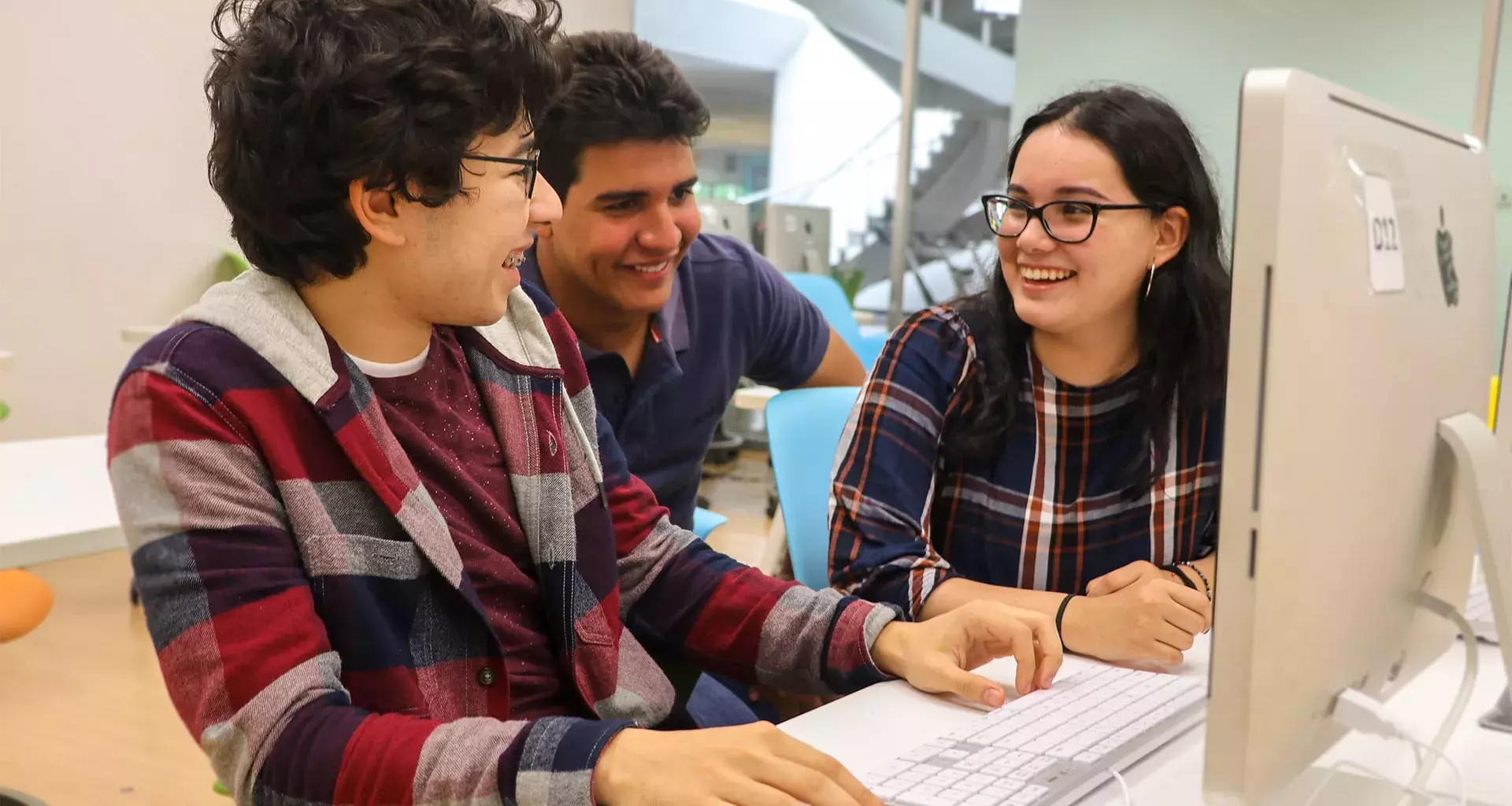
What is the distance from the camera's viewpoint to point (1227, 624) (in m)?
0.63

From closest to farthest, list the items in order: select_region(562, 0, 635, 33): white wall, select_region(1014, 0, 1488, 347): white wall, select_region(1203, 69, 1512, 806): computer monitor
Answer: select_region(1203, 69, 1512, 806): computer monitor, select_region(1014, 0, 1488, 347): white wall, select_region(562, 0, 635, 33): white wall

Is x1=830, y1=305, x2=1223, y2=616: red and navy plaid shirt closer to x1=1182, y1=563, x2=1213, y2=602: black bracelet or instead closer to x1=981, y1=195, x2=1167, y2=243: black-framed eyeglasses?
x1=1182, y1=563, x2=1213, y2=602: black bracelet

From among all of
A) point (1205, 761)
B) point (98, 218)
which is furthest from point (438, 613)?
point (98, 218)

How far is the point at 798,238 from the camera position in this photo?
208 inches

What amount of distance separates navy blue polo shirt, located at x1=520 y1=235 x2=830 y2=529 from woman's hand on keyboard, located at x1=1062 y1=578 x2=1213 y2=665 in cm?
72

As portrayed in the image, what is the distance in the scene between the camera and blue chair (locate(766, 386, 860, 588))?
63.8 inches

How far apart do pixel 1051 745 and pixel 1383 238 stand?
0.45 metres

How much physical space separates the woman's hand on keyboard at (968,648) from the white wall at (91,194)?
3658 millimetres

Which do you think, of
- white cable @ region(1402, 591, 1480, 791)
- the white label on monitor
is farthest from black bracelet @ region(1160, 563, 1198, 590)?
the white label on monitor

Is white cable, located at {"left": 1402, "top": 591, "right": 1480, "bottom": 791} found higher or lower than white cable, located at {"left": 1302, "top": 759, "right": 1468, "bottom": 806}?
higher

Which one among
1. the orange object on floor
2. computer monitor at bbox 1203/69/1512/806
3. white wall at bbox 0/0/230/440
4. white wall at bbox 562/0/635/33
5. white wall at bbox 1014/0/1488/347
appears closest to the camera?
computer monitor at bbox 1203/69/1512/806

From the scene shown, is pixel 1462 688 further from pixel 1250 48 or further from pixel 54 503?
pixel 1250 48

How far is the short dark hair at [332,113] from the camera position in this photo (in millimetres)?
892

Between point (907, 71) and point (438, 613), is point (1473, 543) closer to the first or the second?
point (438, 613)
